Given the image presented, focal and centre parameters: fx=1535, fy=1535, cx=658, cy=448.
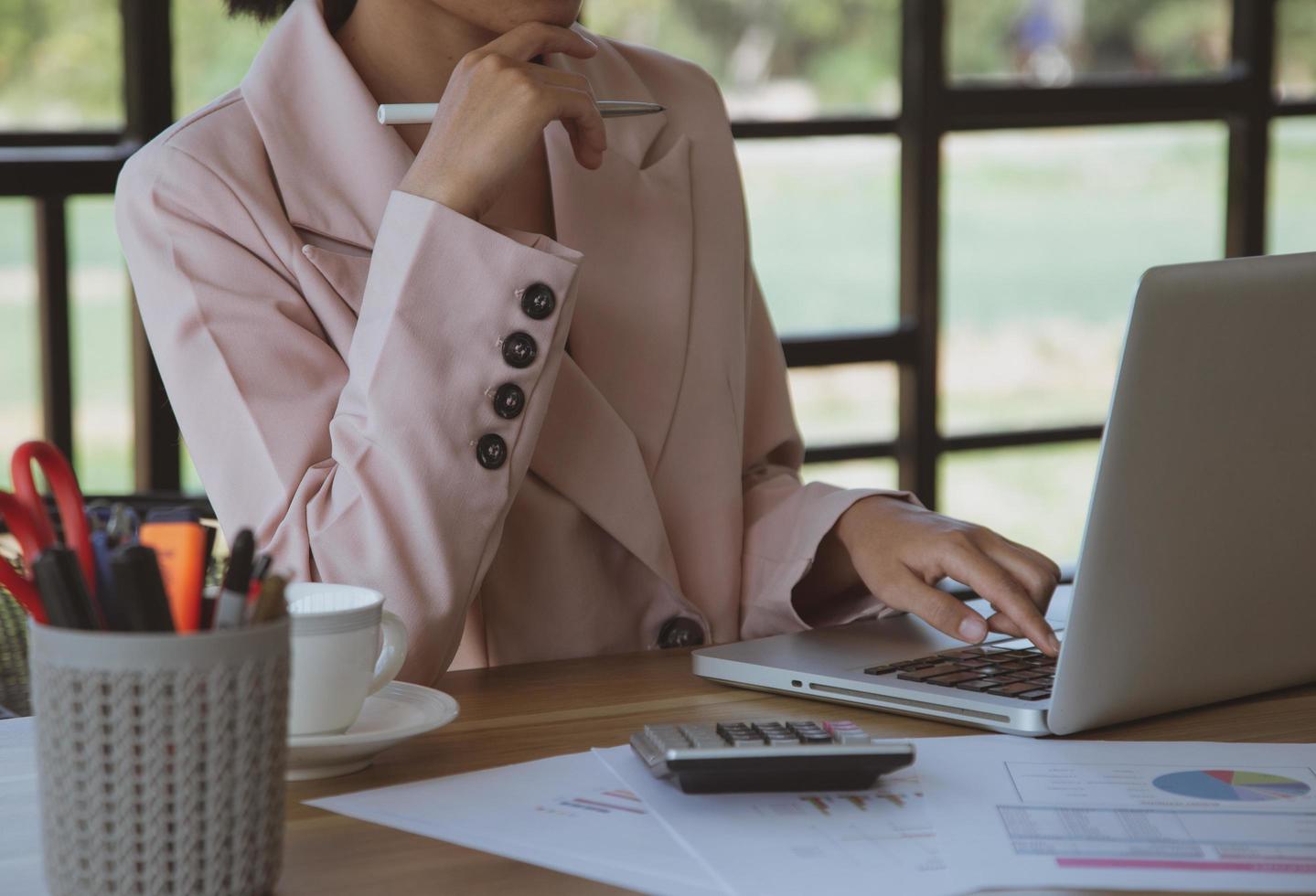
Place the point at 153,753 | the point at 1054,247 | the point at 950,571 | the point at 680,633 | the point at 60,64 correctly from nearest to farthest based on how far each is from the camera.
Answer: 1. the point at 153,753
2. the point at 950,571
3. the point at 680,633
4. the point at 60,64
5. the point at 1054,247

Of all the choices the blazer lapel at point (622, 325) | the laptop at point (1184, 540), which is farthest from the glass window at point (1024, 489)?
the laptop at point (1184, 540)

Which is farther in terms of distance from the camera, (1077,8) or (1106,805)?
(1077,8)

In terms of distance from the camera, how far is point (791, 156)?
10.5ft

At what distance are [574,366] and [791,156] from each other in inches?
78.7

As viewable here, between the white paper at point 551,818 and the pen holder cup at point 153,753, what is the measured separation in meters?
0.14

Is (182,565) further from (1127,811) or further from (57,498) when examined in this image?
(1127,811)

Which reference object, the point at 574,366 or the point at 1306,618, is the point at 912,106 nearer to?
the point at 574,366

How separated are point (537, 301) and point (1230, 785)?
0.55 m

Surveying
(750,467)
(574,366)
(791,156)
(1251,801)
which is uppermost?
(791,156)

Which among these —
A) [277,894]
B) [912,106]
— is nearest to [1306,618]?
[277,894]

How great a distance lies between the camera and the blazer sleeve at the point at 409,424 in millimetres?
1049

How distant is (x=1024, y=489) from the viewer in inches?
142

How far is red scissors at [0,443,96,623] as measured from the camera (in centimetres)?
64

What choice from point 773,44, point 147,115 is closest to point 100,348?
point 147,115
